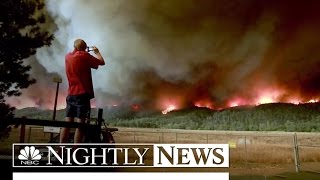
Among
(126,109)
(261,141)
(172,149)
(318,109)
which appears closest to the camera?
(172,149)

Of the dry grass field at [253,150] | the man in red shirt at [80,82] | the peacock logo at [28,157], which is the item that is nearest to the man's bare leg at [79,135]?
the man in red shirt at [80,82]

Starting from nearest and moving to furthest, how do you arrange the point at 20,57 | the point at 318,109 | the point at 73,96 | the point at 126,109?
the point at 73,96, the point at 20,57, the point at 126,109, the point at 318,109

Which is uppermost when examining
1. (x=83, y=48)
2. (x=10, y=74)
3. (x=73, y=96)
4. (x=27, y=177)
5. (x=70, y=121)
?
(x=10, y=74)

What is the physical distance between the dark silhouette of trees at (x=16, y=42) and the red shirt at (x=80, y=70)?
6.65 m

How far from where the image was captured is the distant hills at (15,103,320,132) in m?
43.2

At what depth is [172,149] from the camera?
26.7 feet

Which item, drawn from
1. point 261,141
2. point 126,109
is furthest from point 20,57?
point 261,141

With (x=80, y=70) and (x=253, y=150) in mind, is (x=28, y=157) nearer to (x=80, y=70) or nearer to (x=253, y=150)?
(x=80, y=70)

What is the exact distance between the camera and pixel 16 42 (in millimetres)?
11938

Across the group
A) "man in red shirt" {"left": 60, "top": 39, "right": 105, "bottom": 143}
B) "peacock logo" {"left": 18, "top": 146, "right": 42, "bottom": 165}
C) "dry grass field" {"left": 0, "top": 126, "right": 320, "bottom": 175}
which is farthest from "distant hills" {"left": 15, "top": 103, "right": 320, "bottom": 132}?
"man in red shirt" {"left": 60, "top": 39, "right": 105, "bottom": 143}

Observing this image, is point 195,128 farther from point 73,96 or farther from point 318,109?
point 73,96

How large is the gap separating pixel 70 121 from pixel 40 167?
989 mm

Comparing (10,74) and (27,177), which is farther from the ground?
(10,74)

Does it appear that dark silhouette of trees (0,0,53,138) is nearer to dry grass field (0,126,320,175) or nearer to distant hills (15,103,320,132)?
dry grass field (0,126,320,175)
